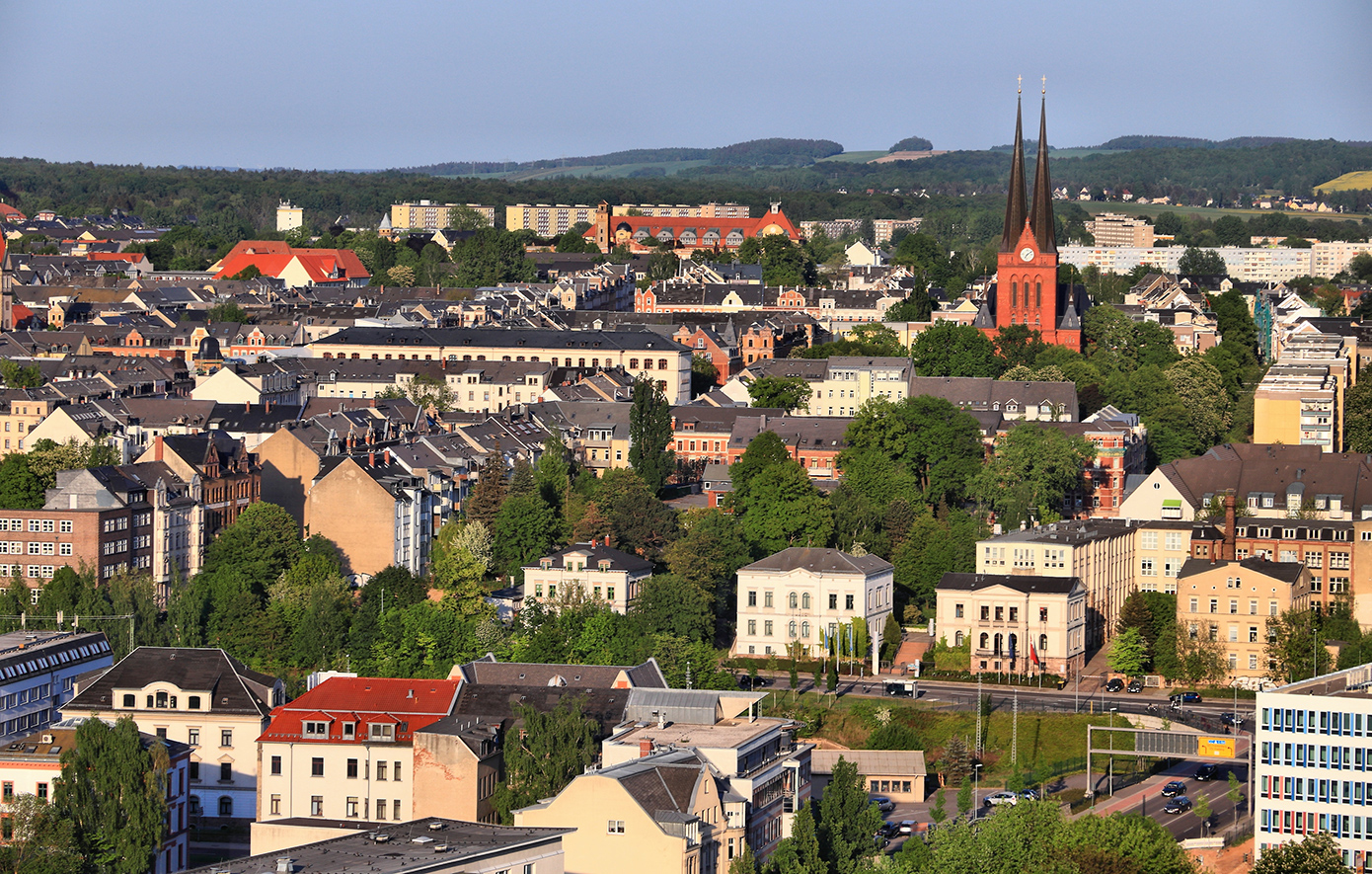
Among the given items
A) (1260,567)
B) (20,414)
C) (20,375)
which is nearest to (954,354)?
(1260,567)

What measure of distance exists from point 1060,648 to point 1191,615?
15.5 feet

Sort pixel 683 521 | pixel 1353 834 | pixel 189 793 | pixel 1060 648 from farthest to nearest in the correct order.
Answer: pixel 683 521 → pixel 1060 648 → pixel 189 793 → pixel 1353 834

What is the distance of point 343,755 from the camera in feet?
183

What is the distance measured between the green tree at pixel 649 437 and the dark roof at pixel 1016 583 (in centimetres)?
1910

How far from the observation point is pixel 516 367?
371 feet

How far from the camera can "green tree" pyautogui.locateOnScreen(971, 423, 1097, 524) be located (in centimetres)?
8788

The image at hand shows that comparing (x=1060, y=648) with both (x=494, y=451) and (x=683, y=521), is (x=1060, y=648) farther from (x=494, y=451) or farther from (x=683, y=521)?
(x=494, y=451)

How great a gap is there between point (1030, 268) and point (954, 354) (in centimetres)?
1087

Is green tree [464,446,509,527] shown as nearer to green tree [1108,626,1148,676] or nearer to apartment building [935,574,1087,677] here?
apartment building [935,574,1087,677]

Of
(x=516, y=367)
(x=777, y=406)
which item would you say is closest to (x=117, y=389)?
(x=516, y=367)

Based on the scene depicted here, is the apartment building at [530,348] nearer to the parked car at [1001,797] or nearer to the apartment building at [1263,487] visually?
the apartment building at [1263,487]

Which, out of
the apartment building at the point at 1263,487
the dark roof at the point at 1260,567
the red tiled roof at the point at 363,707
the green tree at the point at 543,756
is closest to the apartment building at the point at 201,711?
the red tiled roof at the point at 363,707

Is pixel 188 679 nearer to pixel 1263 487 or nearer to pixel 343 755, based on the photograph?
pixel 343 755

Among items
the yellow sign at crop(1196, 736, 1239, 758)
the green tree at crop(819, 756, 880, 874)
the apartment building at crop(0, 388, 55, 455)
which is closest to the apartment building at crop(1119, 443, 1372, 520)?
the yellow sign at crop(1196, 736, 1239, 758)
